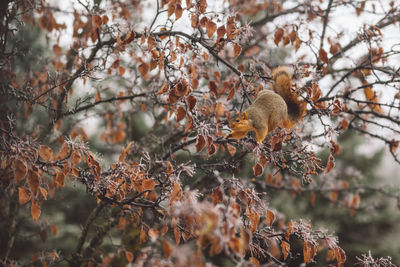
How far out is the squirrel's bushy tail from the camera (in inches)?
74.4

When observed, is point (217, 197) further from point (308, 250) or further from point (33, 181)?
point (33, 181)

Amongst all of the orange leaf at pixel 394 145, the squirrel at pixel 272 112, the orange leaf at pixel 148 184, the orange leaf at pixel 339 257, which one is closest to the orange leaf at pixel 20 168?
the orange leaf at pixel 148 184

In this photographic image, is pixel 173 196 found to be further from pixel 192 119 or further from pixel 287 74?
pixel 287 74

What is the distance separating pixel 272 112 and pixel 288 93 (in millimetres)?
338

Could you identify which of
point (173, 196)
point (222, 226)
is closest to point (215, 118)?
point (173, 196)

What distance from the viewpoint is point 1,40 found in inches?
78.1

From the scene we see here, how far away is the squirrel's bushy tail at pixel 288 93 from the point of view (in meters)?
1.89

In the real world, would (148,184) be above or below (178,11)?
below

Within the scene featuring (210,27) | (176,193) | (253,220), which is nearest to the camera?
(176,193)

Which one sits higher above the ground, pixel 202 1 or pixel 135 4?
pixel 135 4

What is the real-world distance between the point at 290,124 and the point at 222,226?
1071mm

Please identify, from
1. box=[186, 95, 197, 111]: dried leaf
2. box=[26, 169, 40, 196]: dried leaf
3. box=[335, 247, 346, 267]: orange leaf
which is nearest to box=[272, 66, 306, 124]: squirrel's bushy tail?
box=[186, 95, 197, 111]: dried leaf

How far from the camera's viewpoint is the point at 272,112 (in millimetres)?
1658

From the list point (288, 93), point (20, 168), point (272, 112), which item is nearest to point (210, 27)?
point (272, 112)
